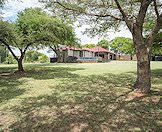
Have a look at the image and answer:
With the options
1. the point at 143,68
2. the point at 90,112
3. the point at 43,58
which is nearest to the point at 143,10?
the point at 143,68

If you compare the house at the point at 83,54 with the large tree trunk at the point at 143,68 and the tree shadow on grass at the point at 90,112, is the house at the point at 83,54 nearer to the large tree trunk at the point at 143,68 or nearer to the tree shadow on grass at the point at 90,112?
the large tree trunk at the point at 143,68

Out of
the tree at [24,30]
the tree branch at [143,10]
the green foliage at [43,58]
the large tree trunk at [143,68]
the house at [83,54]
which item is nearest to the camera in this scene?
the tree branch at [143,10]

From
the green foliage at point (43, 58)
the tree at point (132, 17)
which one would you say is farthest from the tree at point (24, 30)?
the green foliage at point (43, 58)

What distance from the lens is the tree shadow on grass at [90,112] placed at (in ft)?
17.7

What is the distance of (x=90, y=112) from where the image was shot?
6.42 metres

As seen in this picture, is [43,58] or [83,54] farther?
[83,54]

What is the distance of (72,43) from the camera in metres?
20.4

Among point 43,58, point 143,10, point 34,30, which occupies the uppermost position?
point 34,30

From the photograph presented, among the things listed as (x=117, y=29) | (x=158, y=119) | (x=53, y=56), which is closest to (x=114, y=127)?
(x=158, y=119)

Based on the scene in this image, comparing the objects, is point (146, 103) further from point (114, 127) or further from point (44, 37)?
point (44, 37)

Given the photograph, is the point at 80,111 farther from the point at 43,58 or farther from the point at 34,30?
the point at 43,58

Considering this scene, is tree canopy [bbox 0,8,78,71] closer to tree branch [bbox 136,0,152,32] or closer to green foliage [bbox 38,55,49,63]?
tree branch [bbox 136,0,152,32]

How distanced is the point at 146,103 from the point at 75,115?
2.57 m

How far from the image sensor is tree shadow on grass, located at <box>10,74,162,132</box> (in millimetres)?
5387
